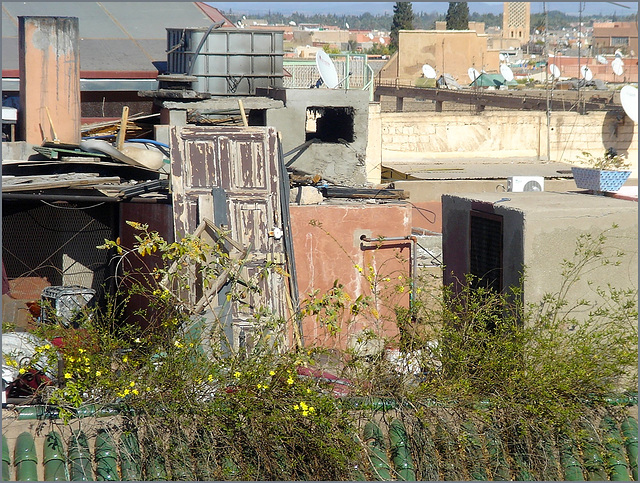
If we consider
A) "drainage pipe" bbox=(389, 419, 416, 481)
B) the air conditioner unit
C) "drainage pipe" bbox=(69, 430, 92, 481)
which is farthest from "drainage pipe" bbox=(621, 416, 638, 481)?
the air conditioner unit

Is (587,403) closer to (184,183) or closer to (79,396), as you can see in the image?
(79,396)

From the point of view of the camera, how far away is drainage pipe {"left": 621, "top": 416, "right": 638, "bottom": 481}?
4.96 metres

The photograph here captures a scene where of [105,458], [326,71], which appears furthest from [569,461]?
[326,71]

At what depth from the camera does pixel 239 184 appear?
916cm

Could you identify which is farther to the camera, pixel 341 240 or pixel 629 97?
pixel 629 97

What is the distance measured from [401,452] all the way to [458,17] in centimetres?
8112

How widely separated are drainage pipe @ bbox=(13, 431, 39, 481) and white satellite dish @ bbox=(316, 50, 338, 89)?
11242 millimetres

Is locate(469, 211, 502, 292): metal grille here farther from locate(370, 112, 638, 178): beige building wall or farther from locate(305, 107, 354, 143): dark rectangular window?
locate(370, 112, 638, 178): beige building wall

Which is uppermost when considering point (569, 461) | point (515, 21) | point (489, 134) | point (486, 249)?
point (515, 21)

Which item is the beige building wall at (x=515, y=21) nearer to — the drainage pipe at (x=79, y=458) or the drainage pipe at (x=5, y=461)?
the drainage pipe at (x=79, y=458)

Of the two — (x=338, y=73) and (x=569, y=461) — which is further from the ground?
(x=338, y=73)

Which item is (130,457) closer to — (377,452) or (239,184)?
(377,452)

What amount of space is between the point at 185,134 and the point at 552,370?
216 inches

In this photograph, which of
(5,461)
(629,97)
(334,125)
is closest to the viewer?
(5,461)
